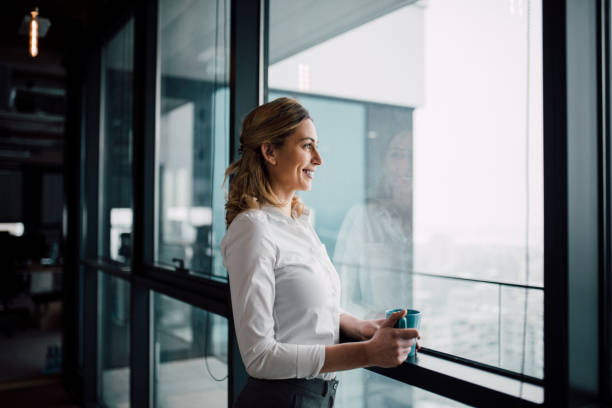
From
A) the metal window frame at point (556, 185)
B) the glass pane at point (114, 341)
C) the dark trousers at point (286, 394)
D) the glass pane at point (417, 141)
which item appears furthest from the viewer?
the glass pane at point (114, 341)

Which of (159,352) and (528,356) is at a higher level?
(528,356)

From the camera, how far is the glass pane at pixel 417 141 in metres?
1.72

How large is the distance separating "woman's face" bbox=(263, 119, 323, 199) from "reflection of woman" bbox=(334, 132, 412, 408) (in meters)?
0.52

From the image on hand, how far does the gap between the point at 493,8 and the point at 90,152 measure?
3499 millimetres

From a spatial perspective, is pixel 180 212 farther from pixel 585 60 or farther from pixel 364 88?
pixel 585 60

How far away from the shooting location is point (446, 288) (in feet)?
9.34

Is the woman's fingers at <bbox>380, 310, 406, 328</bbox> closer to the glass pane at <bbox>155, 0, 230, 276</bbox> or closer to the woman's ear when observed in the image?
the woman's ear

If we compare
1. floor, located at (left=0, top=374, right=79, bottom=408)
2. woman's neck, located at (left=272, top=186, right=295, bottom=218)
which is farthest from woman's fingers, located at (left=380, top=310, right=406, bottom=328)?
floor, located at (left=0, top=374, right=79, bottom=408)

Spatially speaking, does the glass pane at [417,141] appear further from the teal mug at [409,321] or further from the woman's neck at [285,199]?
the woman's neck at [285,199]

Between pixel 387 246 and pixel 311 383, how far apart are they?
0.68m

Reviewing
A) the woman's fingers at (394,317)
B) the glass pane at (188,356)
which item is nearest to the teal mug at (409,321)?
the woman's fingers at (394,317)

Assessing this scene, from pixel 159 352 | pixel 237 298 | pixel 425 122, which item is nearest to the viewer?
pixel 237 298

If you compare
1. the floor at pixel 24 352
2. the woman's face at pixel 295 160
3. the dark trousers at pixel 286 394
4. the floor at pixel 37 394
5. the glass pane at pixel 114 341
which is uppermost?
the woman's face at pixel 295 160

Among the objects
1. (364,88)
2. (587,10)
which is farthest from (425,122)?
(587,10)
